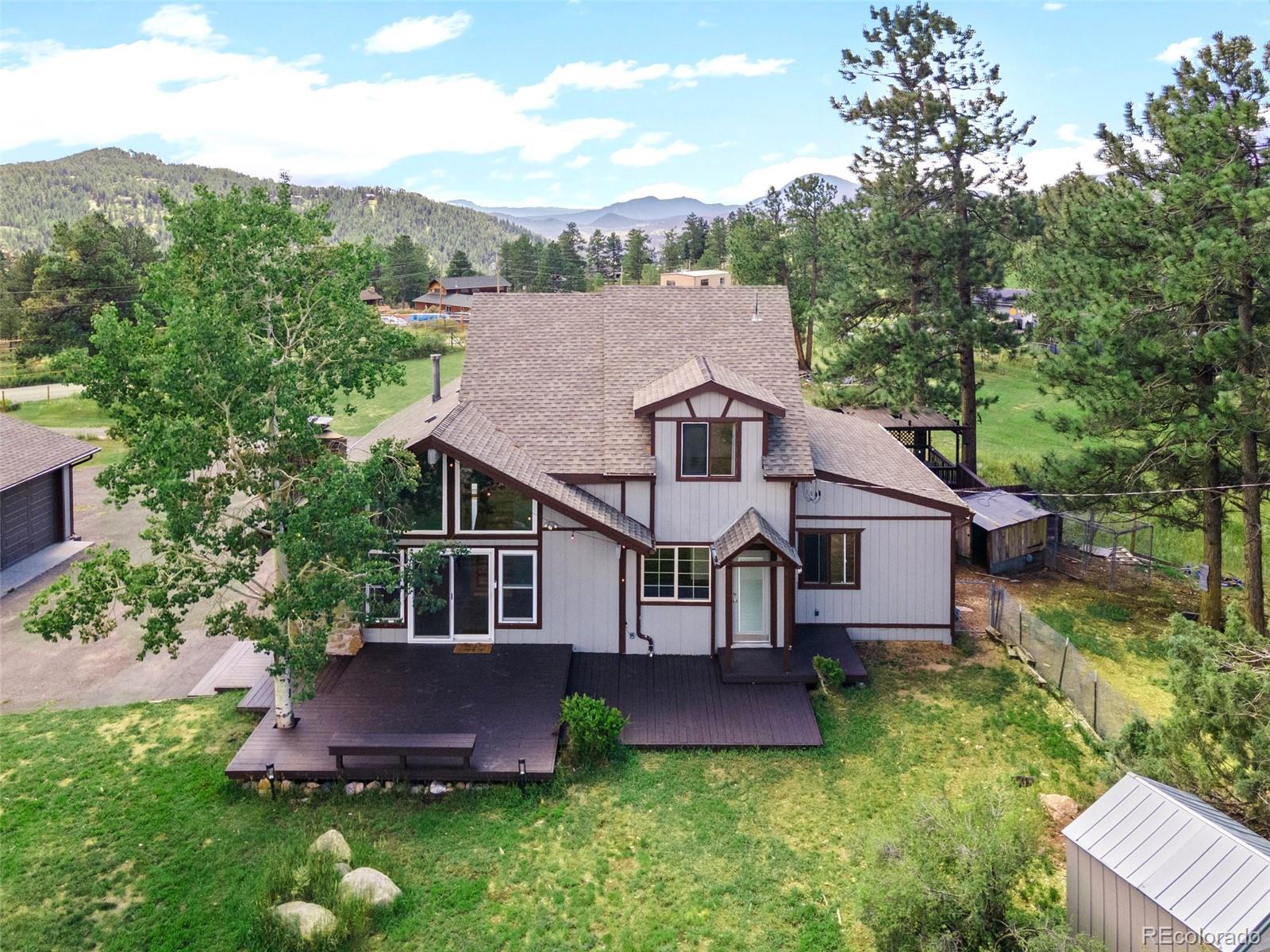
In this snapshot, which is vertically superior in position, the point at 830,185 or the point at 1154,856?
the point at 830,185

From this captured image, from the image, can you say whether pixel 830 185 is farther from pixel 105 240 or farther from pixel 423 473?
pixel 423 473

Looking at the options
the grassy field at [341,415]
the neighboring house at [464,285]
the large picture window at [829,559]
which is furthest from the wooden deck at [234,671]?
the neighboring house at [464,285]

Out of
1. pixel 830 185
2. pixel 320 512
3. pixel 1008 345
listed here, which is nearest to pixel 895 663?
pixel 320 512

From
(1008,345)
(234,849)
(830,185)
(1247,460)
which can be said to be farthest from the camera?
(830,185)

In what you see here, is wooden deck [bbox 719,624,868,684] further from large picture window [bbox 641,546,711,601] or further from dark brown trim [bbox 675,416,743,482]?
dark brown trim [bbox 675,416,743,482]

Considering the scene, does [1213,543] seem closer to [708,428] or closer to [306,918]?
[708,428]

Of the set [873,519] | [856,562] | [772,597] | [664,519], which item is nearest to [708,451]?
[664,519]

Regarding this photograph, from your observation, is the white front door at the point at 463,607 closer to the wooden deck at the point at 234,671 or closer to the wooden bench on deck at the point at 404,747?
the wooden deck at the point at 234,671
